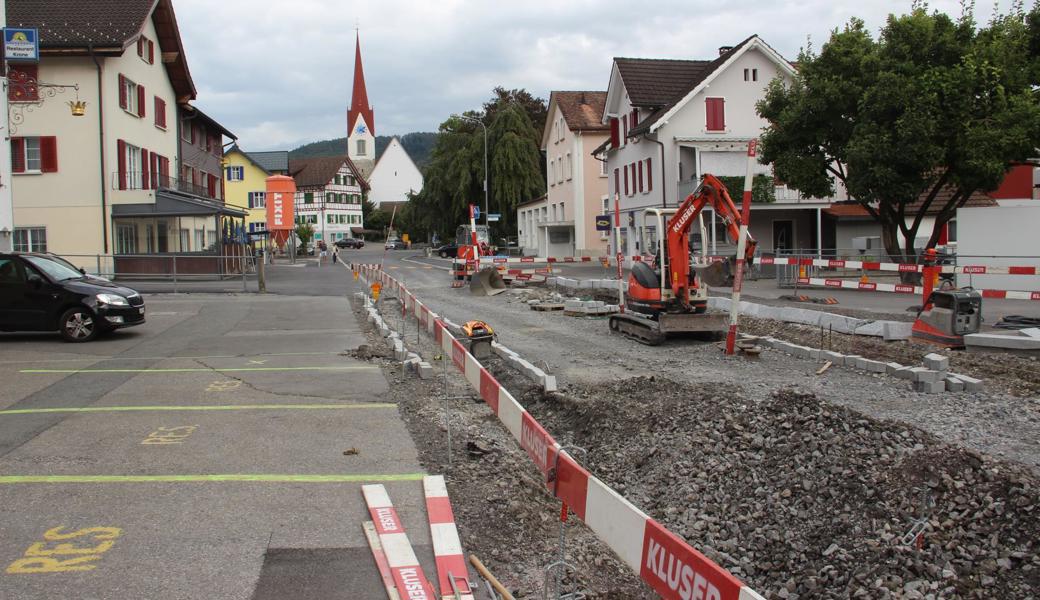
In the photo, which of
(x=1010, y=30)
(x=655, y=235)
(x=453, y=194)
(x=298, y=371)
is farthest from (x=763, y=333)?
(x=453, y=194)

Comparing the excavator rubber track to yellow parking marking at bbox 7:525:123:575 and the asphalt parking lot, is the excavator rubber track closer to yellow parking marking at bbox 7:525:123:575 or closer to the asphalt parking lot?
the asphalt parking lot

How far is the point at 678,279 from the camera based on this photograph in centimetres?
1606

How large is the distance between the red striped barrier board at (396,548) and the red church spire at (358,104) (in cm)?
14669

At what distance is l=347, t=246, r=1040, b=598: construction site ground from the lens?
5398mm

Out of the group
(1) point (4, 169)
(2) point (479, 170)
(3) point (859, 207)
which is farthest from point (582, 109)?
(1) point (4, 169)

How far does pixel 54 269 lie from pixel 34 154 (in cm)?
2060

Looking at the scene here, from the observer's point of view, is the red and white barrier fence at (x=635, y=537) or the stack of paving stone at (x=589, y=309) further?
the stack of paving stone at (x=589, y=309)

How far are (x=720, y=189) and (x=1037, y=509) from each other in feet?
32.3

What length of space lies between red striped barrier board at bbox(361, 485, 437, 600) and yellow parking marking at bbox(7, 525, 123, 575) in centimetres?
164

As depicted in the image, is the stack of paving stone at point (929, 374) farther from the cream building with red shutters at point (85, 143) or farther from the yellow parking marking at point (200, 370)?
the cream building with red shutters at point (85, 143)

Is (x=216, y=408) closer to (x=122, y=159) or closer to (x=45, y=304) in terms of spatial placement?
(x=45, y=304)

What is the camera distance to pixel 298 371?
12.8 meters

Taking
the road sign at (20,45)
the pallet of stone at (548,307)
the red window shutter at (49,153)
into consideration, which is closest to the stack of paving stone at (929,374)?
the pallet of stone at (548,307)

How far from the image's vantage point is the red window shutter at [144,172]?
3672 cm
